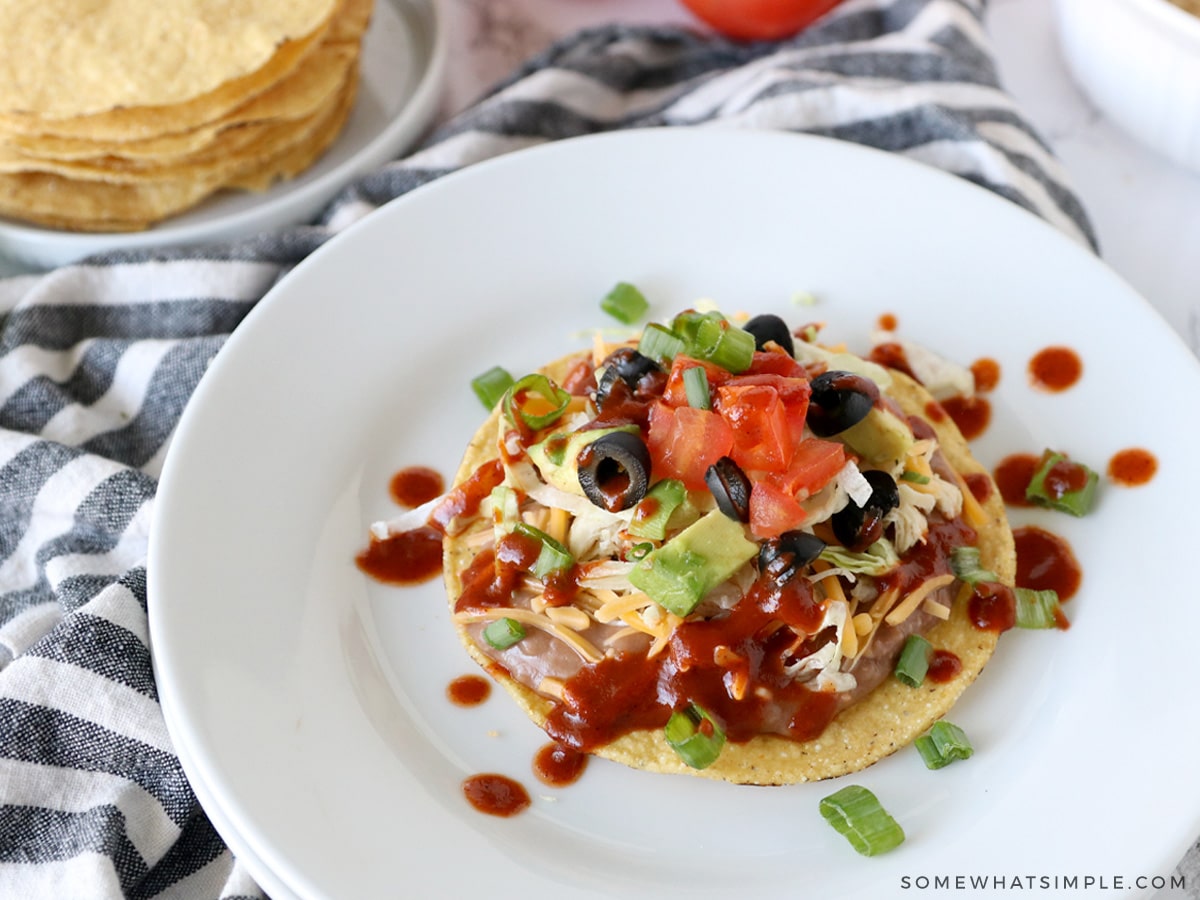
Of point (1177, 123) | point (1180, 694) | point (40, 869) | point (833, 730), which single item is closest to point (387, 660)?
point (40, 869)

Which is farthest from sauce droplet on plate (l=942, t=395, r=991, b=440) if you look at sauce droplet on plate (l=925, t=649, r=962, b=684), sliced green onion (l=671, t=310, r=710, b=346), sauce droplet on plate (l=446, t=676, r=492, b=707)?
sauce droplet on plate (l=446, t=676, r=492, b=707)

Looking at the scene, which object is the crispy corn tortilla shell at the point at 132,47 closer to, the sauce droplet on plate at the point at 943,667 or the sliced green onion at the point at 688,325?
the sliced green onion at the point at 688,325

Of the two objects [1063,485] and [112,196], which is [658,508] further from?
[112,196]

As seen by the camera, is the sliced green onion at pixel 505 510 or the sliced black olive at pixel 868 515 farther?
the sliced green onion at pixel 505 510

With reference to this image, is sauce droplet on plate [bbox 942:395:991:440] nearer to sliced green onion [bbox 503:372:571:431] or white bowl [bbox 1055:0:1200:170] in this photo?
sliced green onion [bbox 503:372:571:431]

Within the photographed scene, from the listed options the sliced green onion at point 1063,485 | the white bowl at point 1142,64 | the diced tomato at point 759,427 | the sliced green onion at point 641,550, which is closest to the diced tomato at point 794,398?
the diced tomato at point 759,427

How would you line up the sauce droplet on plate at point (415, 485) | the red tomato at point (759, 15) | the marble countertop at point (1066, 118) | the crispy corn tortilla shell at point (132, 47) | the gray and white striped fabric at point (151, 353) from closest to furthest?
the gray and white striped fabric at point (151, 353) → the sauce droplet on plate at point (415, 485) → the crispy corn tortilla shell at point (132, 47) → the marble countertop at point (1066, 118) → the red tomato at point (759, 15)
